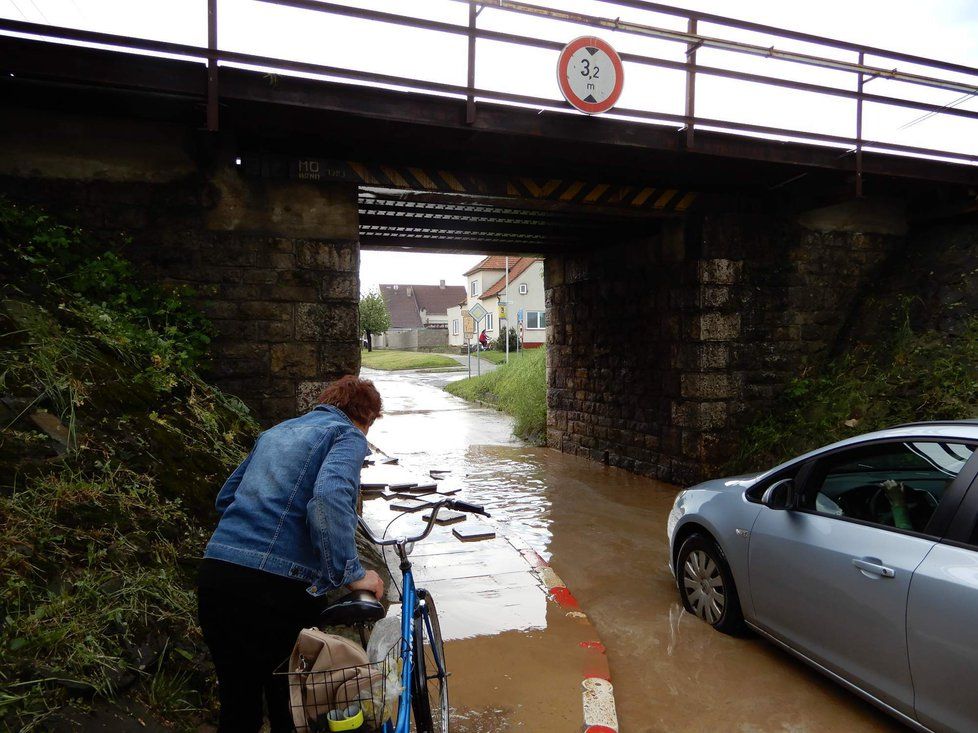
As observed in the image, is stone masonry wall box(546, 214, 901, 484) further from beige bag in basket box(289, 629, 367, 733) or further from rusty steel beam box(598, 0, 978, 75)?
beige bag in basket box(289, 629, 367, 733)

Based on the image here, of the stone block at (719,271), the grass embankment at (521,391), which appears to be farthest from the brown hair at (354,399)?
the grass embankment at (521,391)

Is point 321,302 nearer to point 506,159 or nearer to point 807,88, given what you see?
point 506,159

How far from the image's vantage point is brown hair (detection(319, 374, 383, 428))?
2650 millimetres

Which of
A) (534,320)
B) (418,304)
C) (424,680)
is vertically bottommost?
(424,680)

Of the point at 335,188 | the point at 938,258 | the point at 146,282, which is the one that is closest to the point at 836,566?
the point at 335,188

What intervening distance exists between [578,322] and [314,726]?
9695 millimetres

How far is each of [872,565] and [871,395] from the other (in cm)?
576

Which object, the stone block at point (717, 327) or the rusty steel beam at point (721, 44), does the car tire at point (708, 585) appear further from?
the rusty steel beam at point (721, 44)

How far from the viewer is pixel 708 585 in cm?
439

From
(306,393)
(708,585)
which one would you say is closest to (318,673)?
(708,585)

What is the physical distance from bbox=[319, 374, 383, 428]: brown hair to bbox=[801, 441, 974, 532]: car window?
260 cm

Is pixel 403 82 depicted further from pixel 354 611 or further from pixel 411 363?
pixel 411 363

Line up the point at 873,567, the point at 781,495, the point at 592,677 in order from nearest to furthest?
the point at 873,567 < the point at 592,677 < the point at 781,495

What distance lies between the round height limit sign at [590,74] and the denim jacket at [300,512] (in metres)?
5.08
